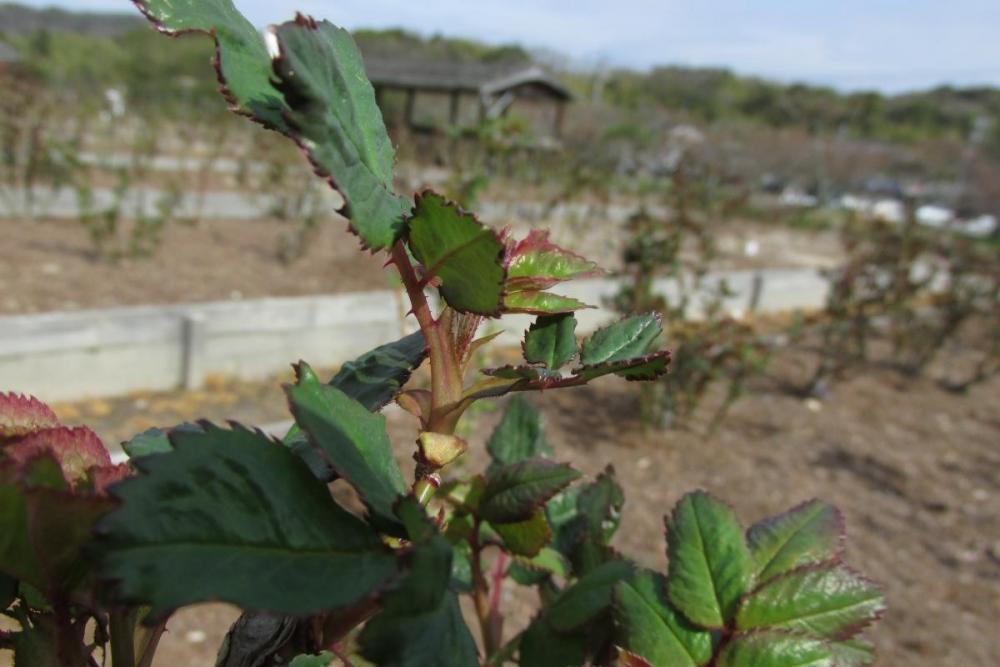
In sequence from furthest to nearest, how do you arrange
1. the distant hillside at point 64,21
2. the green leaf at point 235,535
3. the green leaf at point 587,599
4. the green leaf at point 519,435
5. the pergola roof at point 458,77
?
1. the distant hillside at point 64,21
2. the pergola roof at point 458,77
3. the green leaf at point 519,435
4. the green leaf at point 587,599
5. the green leaf at point 235,535

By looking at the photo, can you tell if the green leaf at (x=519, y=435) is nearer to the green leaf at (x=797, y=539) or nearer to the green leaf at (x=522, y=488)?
the green leaf at (x=797, y=539)

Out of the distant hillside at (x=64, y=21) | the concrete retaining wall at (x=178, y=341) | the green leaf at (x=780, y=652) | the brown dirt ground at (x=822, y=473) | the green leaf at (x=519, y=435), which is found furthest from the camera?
the distant hillside at (x=64, y=21)

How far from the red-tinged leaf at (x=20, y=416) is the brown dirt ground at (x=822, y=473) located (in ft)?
7.72

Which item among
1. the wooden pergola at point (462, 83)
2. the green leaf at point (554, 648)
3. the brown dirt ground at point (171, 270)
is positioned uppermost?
the wooden pergola at point (462, 83)

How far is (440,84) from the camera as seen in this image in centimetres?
2139

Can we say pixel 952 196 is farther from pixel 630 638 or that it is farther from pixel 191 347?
pixel 630 638

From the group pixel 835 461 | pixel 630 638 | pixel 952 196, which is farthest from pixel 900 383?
pixel 952 196

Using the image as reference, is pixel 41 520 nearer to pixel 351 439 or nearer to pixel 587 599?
pixel 351 439

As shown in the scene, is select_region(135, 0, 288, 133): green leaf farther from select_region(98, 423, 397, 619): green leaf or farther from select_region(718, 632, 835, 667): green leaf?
select_region(718, 632, 835, 667): green leaf

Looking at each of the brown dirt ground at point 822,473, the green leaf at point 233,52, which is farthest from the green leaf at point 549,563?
the brown dirt ground at point 822,473

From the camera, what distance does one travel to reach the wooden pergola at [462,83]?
69.2ft

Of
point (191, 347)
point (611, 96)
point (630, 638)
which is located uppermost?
point (611, 96)

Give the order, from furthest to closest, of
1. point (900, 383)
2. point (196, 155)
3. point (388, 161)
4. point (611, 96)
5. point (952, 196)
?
1. point (611, 96)
2. point (952, 196)
3. point (196, 155)
4. point (900, 383)
5. point (388, 161)

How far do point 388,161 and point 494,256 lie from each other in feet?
0.41
